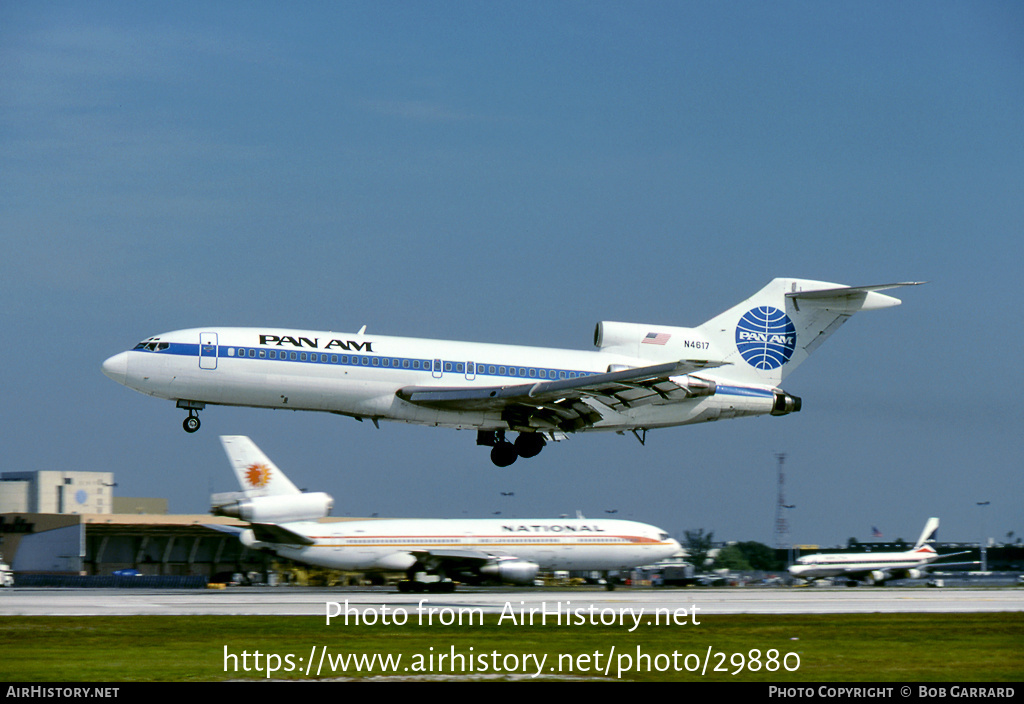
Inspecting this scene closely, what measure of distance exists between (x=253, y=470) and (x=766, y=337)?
26.3 m

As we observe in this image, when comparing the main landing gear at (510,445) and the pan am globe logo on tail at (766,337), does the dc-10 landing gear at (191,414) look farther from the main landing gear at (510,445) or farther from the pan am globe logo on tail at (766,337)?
the pan am globe logo on tail at (766,337)

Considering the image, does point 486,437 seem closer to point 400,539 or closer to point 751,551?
point 400,539

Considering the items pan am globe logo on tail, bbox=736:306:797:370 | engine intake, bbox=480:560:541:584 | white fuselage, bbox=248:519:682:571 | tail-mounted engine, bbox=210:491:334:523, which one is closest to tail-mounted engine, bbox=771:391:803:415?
pan am globe logo on tail, bbox=736:306:797:370

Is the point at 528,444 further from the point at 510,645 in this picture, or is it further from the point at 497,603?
the point at 510,645

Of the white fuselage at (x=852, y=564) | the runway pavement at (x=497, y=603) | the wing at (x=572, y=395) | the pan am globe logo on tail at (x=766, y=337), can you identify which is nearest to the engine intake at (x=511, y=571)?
the runway pavement at (x=497, y=603)

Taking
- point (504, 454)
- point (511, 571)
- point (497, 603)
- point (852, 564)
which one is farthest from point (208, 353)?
point (852, 564)

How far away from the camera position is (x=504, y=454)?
135ft

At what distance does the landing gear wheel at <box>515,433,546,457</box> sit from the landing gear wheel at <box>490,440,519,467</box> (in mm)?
190

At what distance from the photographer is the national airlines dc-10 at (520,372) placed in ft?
118

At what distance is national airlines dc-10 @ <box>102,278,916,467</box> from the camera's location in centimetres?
3594

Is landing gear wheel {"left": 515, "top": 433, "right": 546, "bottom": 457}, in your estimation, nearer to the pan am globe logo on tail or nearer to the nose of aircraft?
the pan am globe logo on tail

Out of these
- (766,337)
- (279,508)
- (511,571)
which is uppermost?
(766,337)

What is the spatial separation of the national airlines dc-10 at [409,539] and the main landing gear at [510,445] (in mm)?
12748
